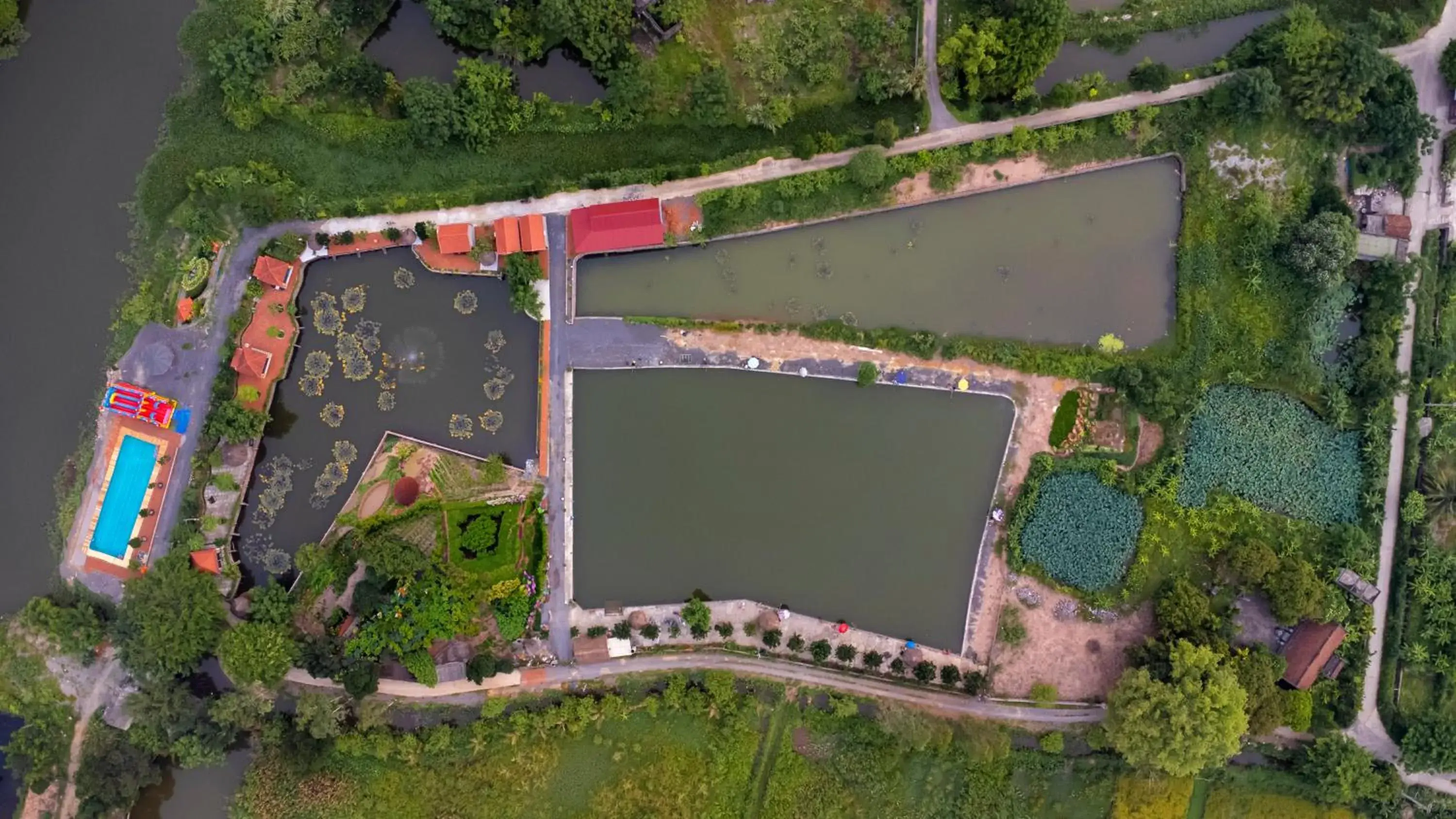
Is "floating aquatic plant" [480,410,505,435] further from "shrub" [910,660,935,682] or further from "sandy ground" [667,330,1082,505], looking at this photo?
"shrub" [910,660,935,682]

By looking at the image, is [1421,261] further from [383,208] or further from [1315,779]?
[383,208]

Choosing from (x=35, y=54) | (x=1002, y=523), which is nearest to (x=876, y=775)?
(x=1002, y=523)

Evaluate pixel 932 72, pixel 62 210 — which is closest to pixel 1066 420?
pixel 932 72

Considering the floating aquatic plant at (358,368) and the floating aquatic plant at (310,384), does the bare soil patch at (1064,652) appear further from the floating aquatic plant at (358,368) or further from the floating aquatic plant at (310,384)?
the floating aquatic plant at (310,384)

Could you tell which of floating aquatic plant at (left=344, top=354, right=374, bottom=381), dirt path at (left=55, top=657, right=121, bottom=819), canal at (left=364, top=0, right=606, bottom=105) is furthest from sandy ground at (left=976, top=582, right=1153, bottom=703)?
dirt path at (left=55, top=657, right=121, bottom=819)

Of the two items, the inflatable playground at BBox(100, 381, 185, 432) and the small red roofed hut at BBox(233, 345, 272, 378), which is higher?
the small red roofed hut at BBox(233, 345, 272, 378)
